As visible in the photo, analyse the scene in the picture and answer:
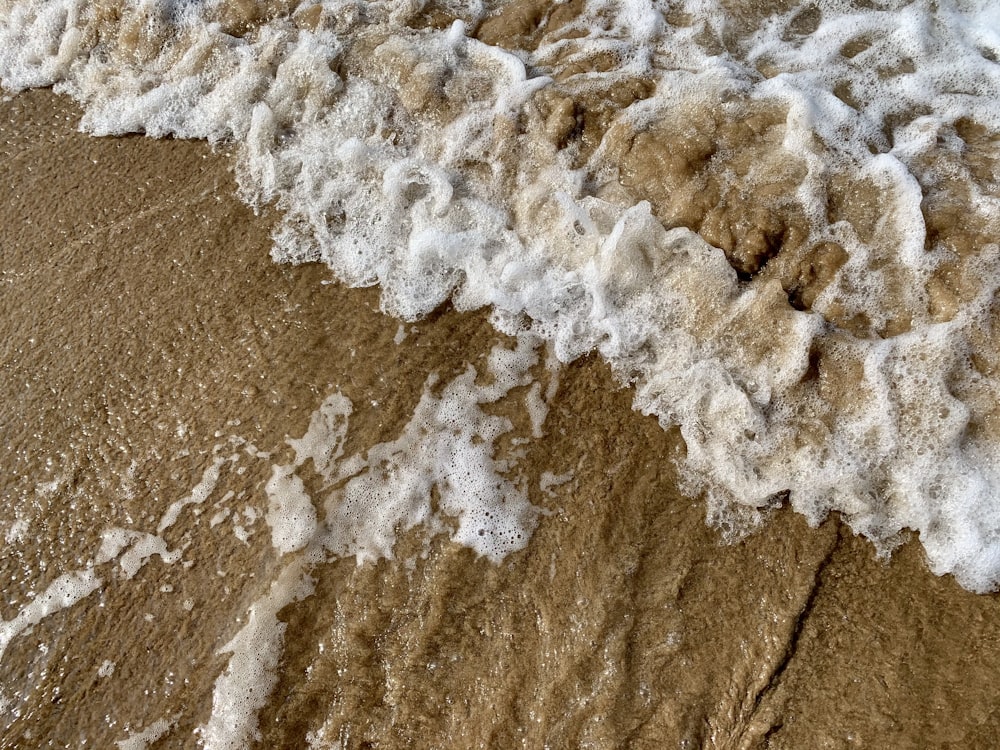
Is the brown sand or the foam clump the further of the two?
the foam clump

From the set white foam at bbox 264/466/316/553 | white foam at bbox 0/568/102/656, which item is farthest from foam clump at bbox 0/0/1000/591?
white foam at bbox 0/568/102/656

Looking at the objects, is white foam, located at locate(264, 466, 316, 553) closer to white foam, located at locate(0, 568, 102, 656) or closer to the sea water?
the sea water

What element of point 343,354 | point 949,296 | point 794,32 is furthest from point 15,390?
point 794,32

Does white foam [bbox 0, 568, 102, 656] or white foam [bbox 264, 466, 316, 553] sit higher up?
white foam [bbox 0, 568, 102, 656]

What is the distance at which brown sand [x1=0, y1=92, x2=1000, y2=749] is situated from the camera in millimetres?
1893

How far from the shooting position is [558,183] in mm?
2541

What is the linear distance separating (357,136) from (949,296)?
2.27 meters

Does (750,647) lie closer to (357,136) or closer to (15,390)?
(357,136)

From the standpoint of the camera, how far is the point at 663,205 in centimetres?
243

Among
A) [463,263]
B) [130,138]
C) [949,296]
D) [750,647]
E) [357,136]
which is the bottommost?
[750,647]

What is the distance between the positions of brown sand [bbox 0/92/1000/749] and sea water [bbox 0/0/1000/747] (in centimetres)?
9

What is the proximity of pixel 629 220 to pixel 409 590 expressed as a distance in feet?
4.82

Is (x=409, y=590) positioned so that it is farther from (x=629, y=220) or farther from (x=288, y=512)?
(x=629, y=220)

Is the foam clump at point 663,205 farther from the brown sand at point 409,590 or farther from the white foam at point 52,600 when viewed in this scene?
the white foam at point 52,600
